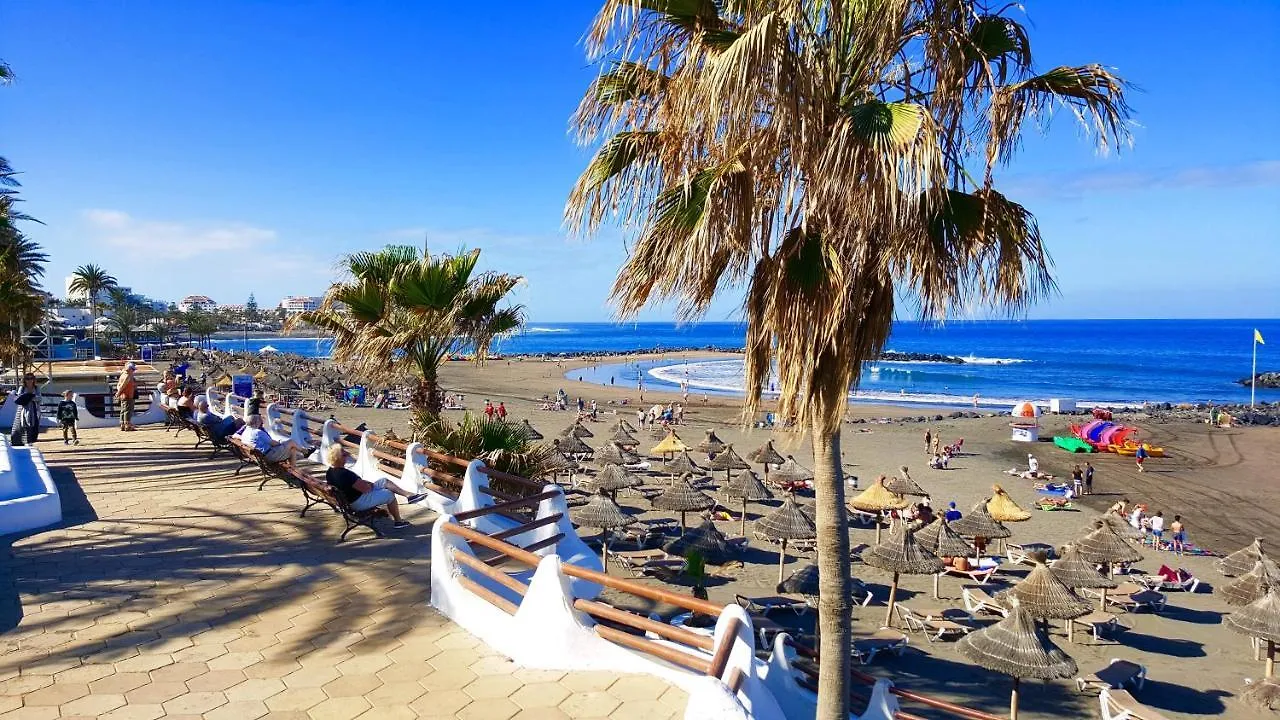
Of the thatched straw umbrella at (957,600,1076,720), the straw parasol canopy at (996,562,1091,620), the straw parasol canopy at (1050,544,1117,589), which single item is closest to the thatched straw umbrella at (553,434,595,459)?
the straw parasol canopy at (1050,544,1117,589)

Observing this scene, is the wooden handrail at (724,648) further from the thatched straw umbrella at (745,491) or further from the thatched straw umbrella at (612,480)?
the thatched straw umbrella at (745,491)

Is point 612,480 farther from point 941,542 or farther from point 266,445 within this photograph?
point 266,445

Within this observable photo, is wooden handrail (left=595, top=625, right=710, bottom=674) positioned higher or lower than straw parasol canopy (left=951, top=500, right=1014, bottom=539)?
higher

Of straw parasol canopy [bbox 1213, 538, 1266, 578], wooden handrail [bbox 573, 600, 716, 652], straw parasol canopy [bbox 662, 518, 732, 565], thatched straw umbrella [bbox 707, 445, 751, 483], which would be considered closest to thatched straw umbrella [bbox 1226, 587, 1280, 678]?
straw parasol canopy [bbox 1213, 538, 1266, 578]

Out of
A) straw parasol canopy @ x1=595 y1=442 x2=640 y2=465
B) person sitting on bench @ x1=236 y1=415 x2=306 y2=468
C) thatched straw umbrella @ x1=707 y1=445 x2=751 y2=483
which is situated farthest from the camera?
thatched straw umbrella @ x1=707 y1=445 x2=751 y2=483

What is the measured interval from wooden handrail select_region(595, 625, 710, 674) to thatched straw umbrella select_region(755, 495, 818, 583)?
28.9 feet

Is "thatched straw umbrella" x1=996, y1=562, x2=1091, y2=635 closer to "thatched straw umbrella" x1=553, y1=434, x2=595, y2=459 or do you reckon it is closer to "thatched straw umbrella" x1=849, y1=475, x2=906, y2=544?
"thatched straw umbrella" x1=849, y1=475, x2=906, y2=544

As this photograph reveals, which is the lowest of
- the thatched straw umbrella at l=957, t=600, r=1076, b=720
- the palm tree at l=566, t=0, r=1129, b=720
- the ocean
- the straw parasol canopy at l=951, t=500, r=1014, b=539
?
the thatched straw umbrella at l=957, t=600, r=1076, b=720

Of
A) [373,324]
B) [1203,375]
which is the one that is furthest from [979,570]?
[1203,375]

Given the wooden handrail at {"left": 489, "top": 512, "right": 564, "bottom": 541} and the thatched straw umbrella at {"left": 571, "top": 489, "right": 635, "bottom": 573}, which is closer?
the wooden handrail at {"left": 489, "top": 512, "right": 564, "bottom": 541}

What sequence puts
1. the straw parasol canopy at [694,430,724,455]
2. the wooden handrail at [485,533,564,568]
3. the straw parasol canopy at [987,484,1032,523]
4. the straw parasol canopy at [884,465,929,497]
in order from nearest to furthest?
the wooden handrail at [485,533,564,568] → the straw parasol canopy at [987,484,1032,523] → the straw parasol canopy at [884,465,929,497] → the straw parasol canopy at [694,430,724,455]

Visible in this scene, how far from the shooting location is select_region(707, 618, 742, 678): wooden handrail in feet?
10.5

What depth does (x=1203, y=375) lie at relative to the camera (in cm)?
7138

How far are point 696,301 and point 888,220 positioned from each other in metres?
1.03
